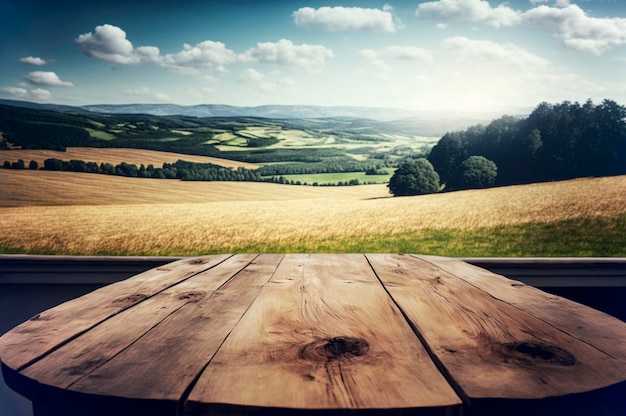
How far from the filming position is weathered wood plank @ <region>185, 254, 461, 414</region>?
415 millimetres

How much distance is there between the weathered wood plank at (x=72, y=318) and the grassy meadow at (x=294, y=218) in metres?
2.30

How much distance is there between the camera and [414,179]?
3.85 metres

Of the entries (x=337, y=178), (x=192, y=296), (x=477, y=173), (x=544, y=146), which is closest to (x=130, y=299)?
(x=192, y=296)

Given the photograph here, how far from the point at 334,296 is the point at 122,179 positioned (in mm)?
3035

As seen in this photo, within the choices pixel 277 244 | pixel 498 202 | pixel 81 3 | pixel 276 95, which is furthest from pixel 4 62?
pixel 498 202

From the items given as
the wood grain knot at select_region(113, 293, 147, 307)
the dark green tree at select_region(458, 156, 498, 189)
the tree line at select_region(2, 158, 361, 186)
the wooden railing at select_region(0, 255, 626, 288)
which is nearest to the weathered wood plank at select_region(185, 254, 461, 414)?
the wood grain knot at select_region(113, 293, 147, 307)

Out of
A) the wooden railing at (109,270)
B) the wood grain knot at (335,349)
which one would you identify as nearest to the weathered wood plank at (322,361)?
the wood grain knot at (335,349)

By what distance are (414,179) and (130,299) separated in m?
3.29

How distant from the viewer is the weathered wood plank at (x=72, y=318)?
56cm

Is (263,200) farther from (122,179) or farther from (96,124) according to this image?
(96,124)

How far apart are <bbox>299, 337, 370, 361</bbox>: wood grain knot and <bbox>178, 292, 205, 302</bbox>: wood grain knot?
13.4 inches

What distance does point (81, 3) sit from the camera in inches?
113

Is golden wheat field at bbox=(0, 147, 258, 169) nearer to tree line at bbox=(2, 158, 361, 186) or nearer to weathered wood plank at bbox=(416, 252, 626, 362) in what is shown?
tree line at bbox=(2, 158, 361, 186)

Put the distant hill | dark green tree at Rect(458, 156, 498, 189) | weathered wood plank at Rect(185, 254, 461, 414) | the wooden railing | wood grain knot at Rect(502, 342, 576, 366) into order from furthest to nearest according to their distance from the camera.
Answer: dark green tree at Rect(458, 156, 498, 189)
the distant hill
the wooden railing
wood grain knot at Rect(502, 342, 576, 366)
weathered wood plank at Rect(185, 254, 461, 414)
